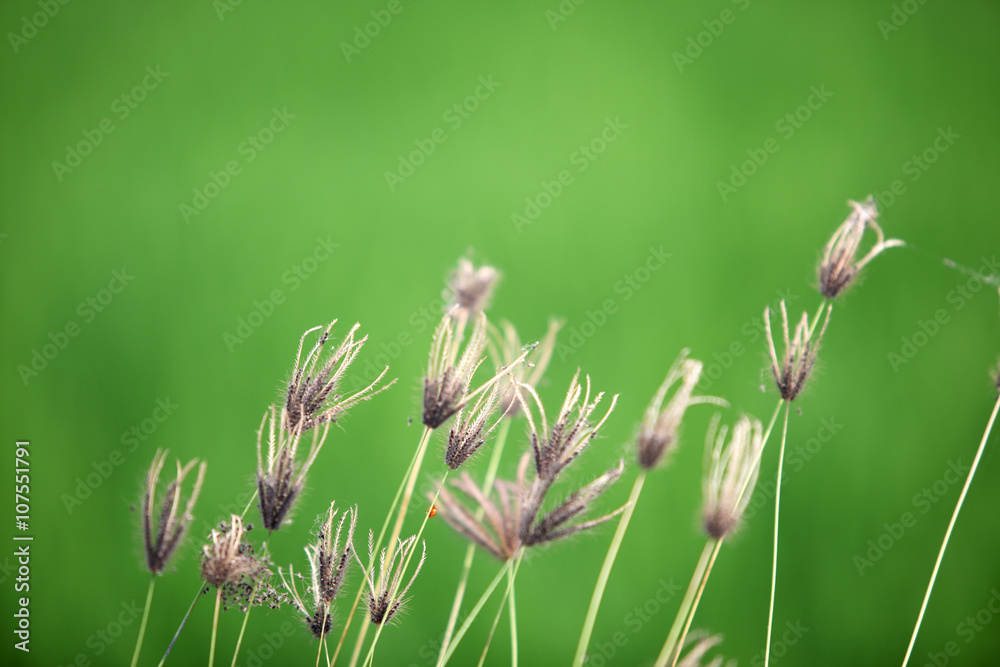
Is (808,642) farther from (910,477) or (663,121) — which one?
(663,121)

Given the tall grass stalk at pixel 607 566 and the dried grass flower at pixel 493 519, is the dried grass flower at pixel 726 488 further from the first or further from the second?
the dried grass flower at pixel 493 519

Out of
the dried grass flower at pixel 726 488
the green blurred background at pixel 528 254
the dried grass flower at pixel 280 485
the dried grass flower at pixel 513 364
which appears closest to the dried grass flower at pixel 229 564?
the dried grass flower at pixel 280 485

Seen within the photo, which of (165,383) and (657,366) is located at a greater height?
(657,366)

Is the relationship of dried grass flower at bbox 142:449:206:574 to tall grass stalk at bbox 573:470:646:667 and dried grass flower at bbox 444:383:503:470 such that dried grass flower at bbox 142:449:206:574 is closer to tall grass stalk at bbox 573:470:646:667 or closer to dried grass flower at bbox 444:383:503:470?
dried grass flower at bbox 444:383:503:470

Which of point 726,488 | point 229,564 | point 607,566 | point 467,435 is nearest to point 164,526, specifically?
point 229,564

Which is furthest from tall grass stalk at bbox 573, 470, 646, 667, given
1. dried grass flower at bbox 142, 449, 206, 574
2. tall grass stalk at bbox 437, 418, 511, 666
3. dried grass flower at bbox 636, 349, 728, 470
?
dried grass flower at bbox 142, 449, 206, 574

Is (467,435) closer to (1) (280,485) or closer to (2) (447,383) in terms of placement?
(2) (447,383)

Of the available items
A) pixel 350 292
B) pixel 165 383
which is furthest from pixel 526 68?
pixel 165 383
